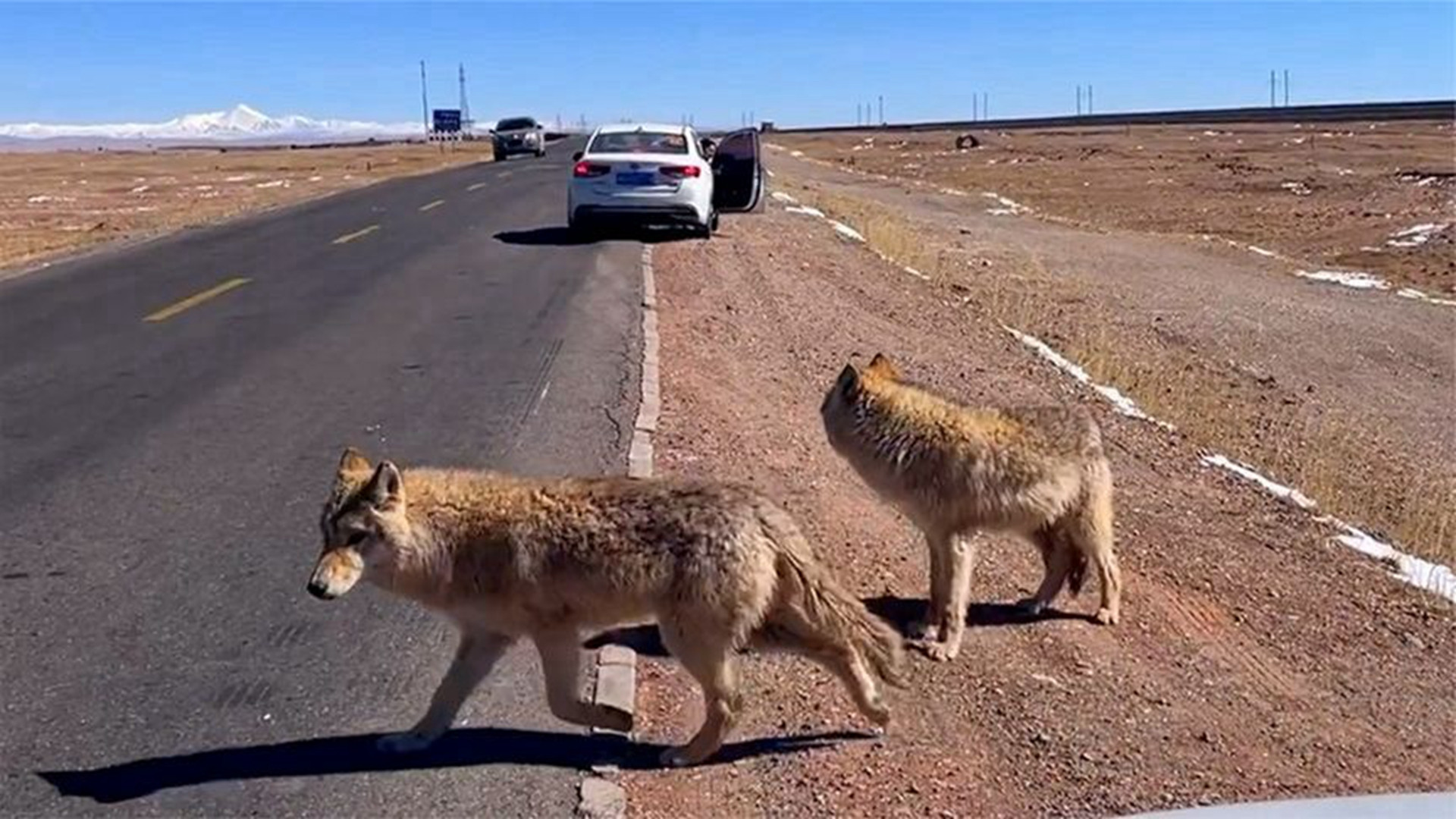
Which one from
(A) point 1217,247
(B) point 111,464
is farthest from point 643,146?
(B) point 111,464

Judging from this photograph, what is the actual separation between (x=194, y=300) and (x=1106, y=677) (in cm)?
1349

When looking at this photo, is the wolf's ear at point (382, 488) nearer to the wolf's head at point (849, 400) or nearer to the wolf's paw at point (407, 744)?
the wolf's paw at point (407, 744)

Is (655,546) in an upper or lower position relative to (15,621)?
upper

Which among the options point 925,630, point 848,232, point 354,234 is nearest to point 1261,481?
point 925,630

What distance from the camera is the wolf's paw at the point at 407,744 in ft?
18.0

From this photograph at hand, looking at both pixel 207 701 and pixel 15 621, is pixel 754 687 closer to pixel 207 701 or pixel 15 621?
pixel 207 701

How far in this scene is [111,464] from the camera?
9.82 meters

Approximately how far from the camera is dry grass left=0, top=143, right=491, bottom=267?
101ft

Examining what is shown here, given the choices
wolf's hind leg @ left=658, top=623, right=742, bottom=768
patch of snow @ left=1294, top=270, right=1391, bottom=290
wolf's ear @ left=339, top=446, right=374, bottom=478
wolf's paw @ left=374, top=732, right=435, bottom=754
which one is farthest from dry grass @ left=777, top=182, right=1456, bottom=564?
wolf's ear @ left=339, top=446, right=374, bottom=478

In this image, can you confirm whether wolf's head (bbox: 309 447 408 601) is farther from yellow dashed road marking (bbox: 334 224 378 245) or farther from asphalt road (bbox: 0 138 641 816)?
yellow dashed road marking (bbox: 334 224 378 245)

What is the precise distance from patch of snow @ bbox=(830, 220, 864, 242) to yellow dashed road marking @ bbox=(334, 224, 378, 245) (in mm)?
7577

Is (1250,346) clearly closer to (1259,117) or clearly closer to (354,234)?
(354,234)

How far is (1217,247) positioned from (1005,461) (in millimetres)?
29146

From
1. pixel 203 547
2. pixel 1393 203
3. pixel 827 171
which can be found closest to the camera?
pixel 203 547
